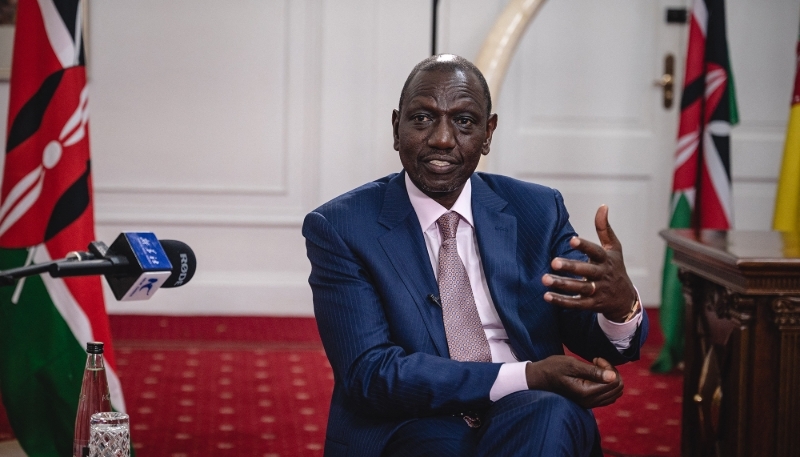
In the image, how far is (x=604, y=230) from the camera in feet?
5.77

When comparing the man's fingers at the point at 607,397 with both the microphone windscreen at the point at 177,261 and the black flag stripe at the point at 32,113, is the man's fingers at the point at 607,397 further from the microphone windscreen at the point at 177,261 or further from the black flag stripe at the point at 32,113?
the black flag stripe at the point at 32,113

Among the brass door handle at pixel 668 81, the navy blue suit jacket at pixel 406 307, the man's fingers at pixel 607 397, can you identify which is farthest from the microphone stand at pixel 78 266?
the brass door handle at pixel 668 81

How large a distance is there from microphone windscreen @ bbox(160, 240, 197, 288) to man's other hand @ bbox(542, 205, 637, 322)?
23.7 inches

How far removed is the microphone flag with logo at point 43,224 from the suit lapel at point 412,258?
3.58 ft

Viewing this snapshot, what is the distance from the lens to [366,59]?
202 inches

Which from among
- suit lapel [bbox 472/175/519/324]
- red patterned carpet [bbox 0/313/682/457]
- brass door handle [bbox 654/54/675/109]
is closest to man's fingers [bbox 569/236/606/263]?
suit lapel [bbox 472/175/519/324]

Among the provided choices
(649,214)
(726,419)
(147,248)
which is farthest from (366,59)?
(147,248)

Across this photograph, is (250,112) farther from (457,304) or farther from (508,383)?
(508,383)

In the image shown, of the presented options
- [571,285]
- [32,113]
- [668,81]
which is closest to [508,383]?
[571,285]

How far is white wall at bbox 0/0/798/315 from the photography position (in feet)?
16.5

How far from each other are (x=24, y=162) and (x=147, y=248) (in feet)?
4.99

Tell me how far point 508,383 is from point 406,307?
259mm

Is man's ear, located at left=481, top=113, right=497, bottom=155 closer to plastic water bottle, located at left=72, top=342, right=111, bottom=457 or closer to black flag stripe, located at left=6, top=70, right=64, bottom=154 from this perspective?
plastic water bottle, located at left=72, top=342, right=111, bottom=457

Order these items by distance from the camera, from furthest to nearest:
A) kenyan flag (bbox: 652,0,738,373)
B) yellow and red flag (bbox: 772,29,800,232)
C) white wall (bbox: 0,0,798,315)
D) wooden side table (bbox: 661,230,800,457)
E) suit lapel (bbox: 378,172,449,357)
Answer: 1. white wall (bbox: 0,0,798,315)
2. kenyan flag (bbox: 652,0,738,373)
3. yellow and red flag (bbox: 772,29,800,232)
4. wooden side table (bbox: 661,230,800,457)
5. suit lapel (bbox: 378,172,449,357)
